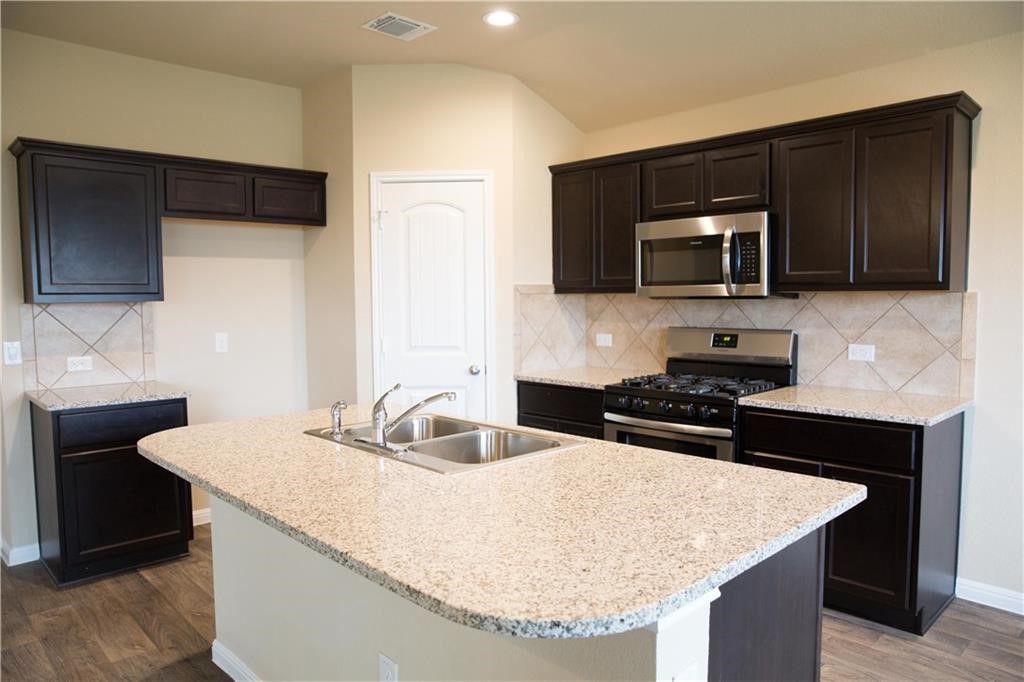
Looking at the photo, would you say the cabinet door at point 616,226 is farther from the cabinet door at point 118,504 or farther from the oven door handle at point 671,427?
the cabinet door at point 118,504

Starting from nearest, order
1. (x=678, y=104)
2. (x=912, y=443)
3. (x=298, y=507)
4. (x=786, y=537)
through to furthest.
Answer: (x=786, y=537), (x=298, y=507), (x=912, y=443), (x=678, y=104)

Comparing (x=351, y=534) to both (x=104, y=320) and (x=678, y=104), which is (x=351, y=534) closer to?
(x=104, y=320)

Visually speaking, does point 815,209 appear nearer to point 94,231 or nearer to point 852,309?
point 852,309

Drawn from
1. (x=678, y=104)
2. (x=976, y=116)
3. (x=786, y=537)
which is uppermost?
A: (x=678, y=104)

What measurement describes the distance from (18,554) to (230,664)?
1848mm

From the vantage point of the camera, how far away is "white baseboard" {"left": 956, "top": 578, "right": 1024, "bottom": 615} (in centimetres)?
302

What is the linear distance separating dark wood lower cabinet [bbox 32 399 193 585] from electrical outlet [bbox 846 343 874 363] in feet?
11.0

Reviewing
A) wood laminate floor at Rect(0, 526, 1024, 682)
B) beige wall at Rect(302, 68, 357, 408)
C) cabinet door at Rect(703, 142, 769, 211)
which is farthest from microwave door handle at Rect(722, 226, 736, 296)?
beige wall at Rect(302, 68, 357, 408)

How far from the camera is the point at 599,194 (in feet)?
13.4

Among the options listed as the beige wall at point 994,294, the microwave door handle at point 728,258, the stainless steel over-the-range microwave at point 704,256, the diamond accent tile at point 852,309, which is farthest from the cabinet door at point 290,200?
the beige wall at point 994,294

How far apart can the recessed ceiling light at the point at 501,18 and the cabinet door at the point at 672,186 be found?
107 cm

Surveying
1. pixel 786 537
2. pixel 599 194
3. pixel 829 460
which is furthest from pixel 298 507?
pixel 599 194

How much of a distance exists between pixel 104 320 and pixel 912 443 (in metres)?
3.92

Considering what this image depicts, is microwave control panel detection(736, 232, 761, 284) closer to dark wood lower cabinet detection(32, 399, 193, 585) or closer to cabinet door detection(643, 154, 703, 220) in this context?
cabinet door detection(643, 154, 703, 220)
